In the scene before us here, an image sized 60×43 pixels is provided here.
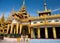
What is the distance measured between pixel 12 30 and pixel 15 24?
235 cm

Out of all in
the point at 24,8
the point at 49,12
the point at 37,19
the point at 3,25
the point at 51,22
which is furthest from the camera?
the point at 24,8

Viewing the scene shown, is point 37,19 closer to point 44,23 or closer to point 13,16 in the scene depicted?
point 44,23

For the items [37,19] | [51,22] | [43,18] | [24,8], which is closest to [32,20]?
[37,19]

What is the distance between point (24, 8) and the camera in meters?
42.3

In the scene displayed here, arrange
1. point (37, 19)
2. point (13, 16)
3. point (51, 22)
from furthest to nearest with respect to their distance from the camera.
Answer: point (13, 16) → point (37, 19) → point (51, 22)

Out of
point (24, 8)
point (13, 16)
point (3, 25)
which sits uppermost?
point (24, 8)

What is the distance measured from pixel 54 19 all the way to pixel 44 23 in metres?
3.18

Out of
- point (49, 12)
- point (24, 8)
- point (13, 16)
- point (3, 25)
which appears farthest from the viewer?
point (24, 8)

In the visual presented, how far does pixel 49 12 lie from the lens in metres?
33.4

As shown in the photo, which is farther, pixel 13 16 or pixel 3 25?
pixel 3 25

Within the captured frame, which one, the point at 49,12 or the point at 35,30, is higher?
the point at 49,12

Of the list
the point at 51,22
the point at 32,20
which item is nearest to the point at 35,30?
the point at 32,20

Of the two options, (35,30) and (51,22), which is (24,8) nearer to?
(35,30)

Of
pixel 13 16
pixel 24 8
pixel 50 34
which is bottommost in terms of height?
pixel 50 34
